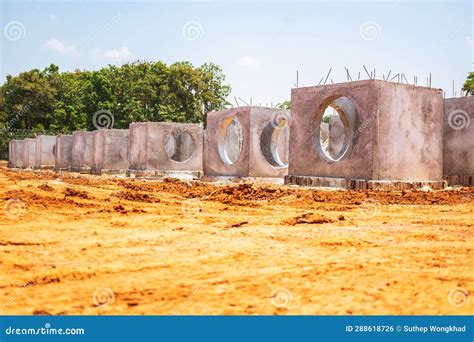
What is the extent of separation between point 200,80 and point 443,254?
36408 mm

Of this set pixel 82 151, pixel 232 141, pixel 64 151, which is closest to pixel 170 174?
pixel 232 141

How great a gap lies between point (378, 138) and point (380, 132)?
0.17 metres

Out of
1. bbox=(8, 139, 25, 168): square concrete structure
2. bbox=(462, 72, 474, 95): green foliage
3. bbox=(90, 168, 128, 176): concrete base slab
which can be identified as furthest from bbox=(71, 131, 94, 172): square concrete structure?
bbox=(462, 72, 474, 95): green foliage

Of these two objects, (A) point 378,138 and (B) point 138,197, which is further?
(A) point 378,138

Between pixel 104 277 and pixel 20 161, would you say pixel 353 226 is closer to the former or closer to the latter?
pixel 104 277

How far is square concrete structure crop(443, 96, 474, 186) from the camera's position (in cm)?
1422

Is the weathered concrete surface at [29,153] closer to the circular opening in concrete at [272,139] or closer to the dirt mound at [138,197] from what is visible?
the circular opening in concrete at [272,139]

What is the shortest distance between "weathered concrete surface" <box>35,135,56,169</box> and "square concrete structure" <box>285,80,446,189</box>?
2205cm

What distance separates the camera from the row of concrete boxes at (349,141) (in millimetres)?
12039

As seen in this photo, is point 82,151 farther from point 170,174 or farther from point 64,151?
point 170,174

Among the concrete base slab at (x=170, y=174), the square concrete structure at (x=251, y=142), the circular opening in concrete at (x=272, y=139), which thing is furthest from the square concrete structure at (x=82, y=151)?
the circular opening in concrete at (x=272, y=139)

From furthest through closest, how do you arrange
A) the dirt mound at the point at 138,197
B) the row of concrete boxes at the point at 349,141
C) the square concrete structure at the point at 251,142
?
the square concrete structure at the point at 251,142 → the row of concrete boxes at the point at 349,141 → the dirt mound at the point at 138,197

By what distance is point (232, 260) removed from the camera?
4.30 metres

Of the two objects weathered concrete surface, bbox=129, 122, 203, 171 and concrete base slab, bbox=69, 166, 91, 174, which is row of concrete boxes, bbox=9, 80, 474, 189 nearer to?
weathered concrete surface, bbox=129, 122, 203, 171
